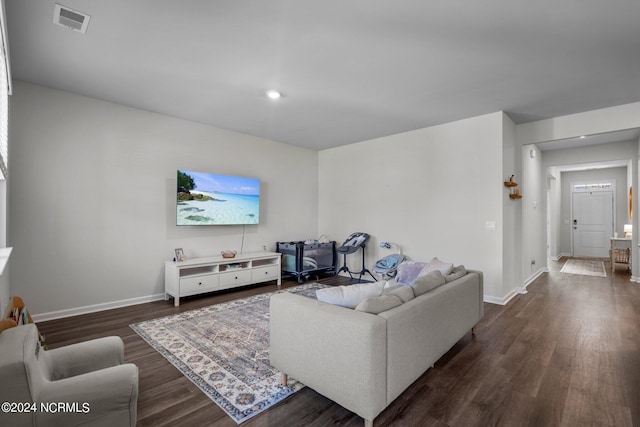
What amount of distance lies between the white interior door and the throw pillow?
27.5ft

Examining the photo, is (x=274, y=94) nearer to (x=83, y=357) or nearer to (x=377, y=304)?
(x=377, y=304)

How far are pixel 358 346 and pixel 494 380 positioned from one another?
137cm

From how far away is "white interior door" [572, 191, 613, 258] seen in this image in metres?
8.32

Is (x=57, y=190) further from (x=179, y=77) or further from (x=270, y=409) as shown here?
(x=270, y=409)

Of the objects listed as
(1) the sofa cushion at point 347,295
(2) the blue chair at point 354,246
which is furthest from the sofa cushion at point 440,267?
(2) the blue chair at point 354,246

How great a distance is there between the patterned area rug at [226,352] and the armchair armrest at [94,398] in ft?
2.24

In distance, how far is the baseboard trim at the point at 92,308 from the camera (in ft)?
11.2

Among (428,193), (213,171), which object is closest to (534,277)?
(428,193)

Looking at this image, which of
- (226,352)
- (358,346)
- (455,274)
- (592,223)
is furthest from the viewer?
(592,223)

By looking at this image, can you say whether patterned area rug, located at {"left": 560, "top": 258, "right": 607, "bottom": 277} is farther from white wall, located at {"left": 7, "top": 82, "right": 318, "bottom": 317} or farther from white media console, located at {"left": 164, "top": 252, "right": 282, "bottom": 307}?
white wall, located at {"left": 7, "top": 82, "right": 318, "bottom": 317}

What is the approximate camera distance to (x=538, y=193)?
6.30 meters

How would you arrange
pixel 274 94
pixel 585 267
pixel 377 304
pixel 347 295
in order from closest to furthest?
1. pixel 377 304
2. pixel 347 295
3. pixel 274 94
4. pixel 585 267

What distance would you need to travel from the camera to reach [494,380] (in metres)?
2.26

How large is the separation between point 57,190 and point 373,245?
15.4 ft
